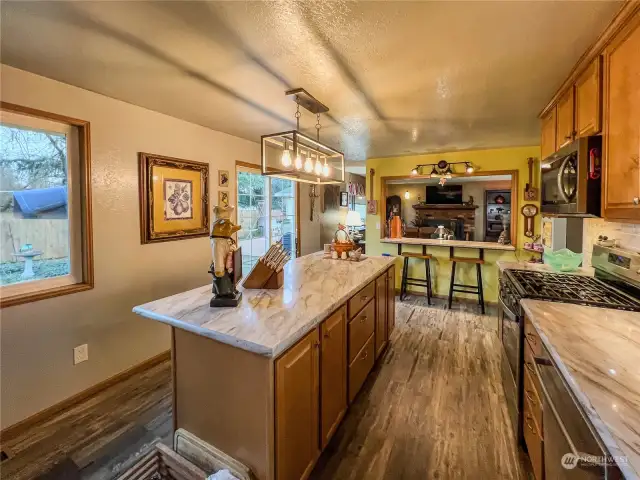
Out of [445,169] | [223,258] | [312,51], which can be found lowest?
[223,258]

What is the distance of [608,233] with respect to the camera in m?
2.15

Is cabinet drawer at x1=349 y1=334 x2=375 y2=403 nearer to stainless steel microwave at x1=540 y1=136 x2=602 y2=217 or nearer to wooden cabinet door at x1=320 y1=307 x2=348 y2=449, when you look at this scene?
wooden cabinet door at x1=320 y1=307 x2=348 y2=449

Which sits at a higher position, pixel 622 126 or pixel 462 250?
pixel 622 126

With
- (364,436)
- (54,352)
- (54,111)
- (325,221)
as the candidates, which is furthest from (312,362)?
(325,221)

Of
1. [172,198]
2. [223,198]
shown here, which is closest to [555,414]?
[172,198]

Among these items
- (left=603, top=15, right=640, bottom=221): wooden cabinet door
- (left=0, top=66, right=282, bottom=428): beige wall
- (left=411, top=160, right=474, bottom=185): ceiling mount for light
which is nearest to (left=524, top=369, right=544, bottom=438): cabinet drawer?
(left=603, top=15, right=640, bottom=221): wooden cabinet door

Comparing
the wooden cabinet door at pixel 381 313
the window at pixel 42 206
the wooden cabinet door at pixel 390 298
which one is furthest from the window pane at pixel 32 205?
the wooden cabinet door at pixel 390 298

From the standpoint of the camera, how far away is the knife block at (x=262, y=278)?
1958mm

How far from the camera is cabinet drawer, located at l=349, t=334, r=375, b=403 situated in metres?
2.05

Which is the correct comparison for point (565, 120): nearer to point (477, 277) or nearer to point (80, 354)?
point (477, 277)

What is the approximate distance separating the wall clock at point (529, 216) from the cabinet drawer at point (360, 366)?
299 centimetres

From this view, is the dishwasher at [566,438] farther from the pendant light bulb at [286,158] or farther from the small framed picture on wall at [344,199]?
the small framed picture on wall at [344,199]

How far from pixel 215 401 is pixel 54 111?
215 cm

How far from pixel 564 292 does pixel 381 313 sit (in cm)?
133
